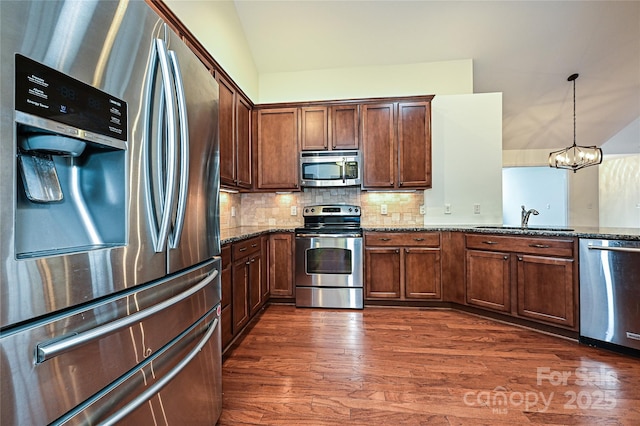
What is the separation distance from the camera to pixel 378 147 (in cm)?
360

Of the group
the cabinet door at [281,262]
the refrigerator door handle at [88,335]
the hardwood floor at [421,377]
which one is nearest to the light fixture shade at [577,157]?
the hardwood floor at [421,377]

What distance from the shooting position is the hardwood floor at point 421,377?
1.59 metres

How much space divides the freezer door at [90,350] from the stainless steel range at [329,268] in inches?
88.1

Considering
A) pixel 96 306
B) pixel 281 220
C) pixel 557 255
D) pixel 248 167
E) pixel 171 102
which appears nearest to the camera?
pixel 96 306

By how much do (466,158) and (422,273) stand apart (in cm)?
161

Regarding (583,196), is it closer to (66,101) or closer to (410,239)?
(410,239)

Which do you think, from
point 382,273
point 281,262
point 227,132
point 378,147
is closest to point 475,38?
point 378,147

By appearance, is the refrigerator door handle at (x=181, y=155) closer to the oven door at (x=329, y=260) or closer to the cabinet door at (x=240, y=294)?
the cabinet door at (x=240, y=294)

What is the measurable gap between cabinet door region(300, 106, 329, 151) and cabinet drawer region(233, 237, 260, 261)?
1.43m

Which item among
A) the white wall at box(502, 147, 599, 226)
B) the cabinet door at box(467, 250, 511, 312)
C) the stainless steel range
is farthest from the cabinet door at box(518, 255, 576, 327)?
the white wall at box(502, 147, 599, 226)

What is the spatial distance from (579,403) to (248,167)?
11.4 ft

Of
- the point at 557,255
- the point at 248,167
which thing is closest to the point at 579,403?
the point at 557,255

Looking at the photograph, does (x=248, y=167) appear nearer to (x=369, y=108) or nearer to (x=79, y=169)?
(x=369, y=108)

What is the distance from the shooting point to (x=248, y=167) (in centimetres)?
359
